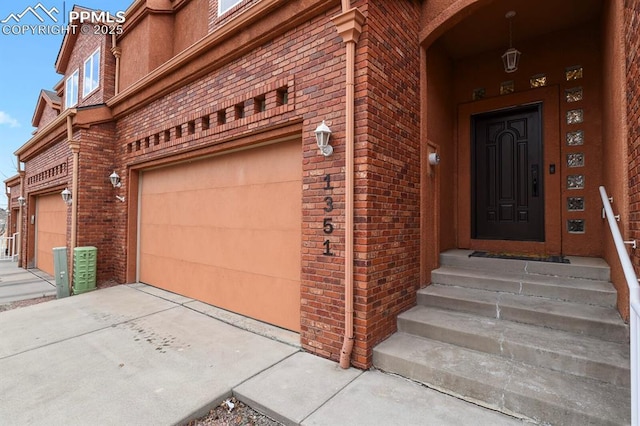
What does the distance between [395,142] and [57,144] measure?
883 cm

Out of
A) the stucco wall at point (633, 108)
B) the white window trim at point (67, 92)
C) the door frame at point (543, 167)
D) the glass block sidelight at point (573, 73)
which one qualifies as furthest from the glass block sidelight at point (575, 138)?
the white window trim at point (67, 92)

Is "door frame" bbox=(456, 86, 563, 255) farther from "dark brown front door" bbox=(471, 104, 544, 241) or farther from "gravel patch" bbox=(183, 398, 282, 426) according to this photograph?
"gravel patch" bbox=(183, 398, 282, 426)

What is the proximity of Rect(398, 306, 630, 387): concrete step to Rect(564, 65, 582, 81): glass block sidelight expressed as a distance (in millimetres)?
3417

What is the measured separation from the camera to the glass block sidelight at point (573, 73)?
4113 mm

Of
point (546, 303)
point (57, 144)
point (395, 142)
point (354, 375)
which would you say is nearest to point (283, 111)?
point (395, 142)

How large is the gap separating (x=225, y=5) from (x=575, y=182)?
6161 millimetres

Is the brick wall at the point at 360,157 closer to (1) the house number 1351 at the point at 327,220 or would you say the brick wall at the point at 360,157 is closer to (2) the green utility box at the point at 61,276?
(1) the house number 1351 at the point at 327,220

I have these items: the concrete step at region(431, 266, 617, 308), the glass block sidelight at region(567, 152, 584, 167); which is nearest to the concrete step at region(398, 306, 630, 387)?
the concrete step at region(431, 266, 617, 308)

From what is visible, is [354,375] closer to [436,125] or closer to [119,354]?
[119,354]

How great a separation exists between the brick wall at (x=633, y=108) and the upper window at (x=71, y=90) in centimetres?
1235

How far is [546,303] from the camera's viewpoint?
10.1ft

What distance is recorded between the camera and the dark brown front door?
14.5 ft

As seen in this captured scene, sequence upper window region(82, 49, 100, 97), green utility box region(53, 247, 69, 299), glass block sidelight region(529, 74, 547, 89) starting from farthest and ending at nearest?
upper window region(82, 49, 100, 97), green utility box region(53, 247, 69, 299), glass block sidelight region(529, 74, 547, 89)

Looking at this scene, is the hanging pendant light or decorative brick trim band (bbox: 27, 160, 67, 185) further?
decorative brick trim band (bbox: 27, 160, 67, 185)
